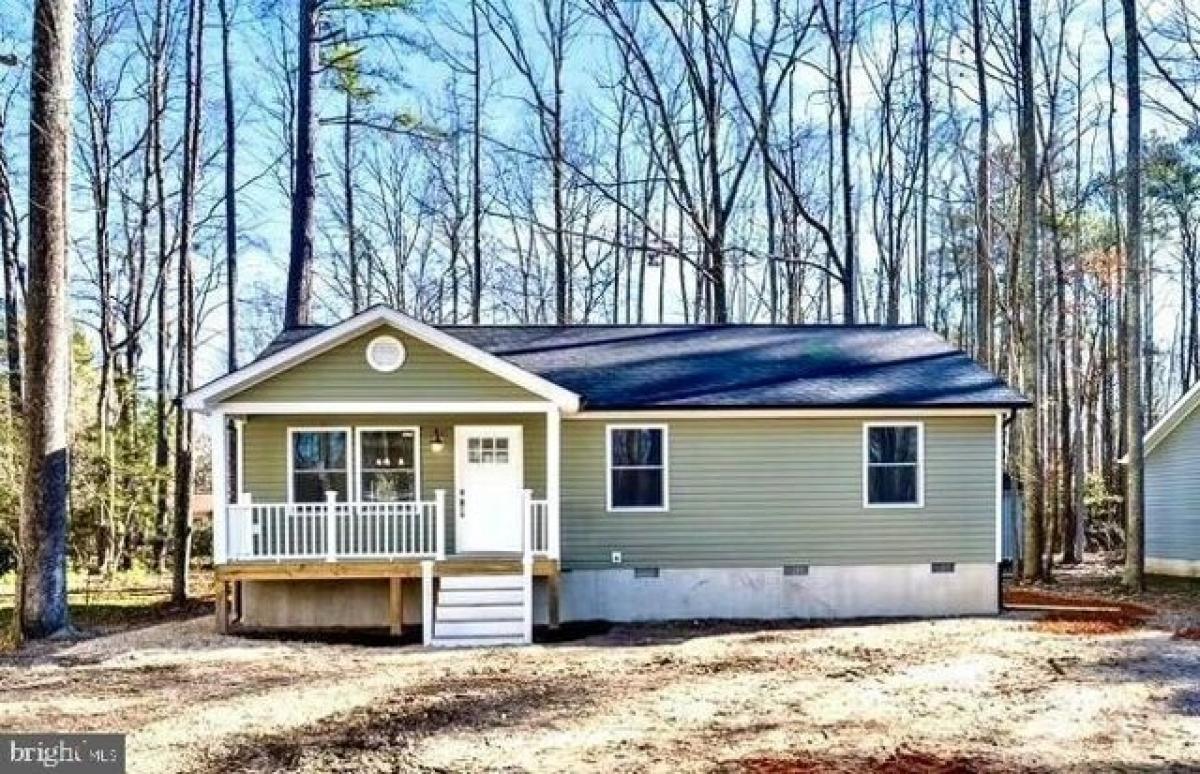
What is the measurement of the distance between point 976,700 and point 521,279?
24352 millimetres

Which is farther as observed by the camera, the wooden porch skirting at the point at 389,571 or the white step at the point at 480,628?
the wooden porch skirting at the point at 389,571

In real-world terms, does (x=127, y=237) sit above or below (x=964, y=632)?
above

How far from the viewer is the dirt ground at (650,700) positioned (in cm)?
664

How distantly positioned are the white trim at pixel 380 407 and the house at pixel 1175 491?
46.7 ft

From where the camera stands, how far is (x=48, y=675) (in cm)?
969

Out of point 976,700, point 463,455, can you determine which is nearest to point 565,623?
point 463,455

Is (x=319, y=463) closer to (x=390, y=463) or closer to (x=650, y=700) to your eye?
(x=390, y=463)

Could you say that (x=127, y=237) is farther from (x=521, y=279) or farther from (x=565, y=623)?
(x=565, y=623)

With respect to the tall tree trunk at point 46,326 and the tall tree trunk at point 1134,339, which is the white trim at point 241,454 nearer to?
the tall tree trunk at point 46,326

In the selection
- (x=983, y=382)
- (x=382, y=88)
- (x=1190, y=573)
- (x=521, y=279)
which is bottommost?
(x=1190, y=573)

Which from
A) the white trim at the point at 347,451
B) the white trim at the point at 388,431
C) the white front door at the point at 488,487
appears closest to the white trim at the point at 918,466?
the white front door at the point at 488,487

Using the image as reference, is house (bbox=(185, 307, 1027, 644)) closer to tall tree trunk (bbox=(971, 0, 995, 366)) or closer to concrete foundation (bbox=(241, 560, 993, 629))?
concrete foundation (bbox=(241, 560, 993, 629))

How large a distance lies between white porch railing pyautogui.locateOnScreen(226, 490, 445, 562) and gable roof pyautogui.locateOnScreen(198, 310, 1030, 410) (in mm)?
2020

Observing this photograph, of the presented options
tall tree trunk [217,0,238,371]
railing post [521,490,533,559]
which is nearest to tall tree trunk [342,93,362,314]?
tall tree trunk [217,0,238,371]
